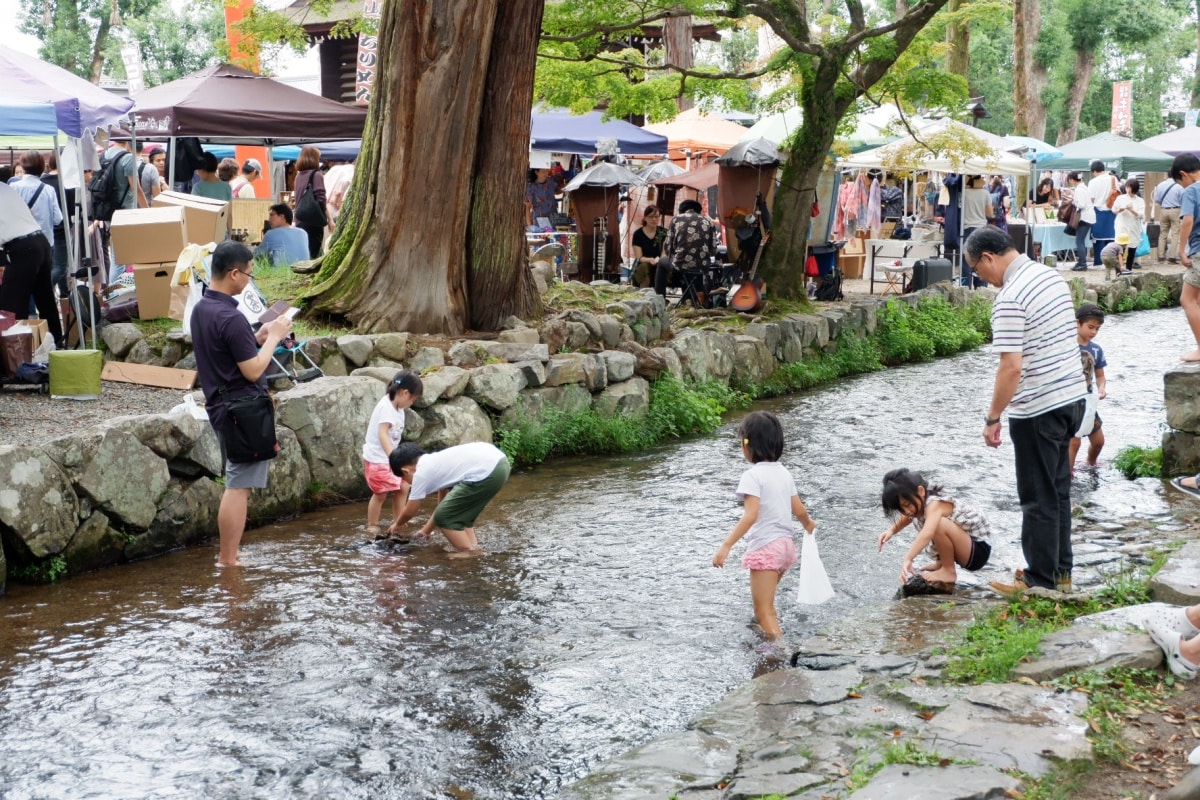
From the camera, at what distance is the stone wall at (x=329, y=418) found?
7383 mm

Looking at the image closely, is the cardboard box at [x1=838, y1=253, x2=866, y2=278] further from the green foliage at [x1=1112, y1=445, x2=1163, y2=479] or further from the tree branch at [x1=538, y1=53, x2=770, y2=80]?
the green foliage at [x1=1112, y1=445, x2=1163, y2=479]

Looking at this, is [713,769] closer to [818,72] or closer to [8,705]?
[8,705]

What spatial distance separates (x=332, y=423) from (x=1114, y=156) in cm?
2367

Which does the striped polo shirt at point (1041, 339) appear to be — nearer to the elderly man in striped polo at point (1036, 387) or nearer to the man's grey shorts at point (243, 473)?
the elderly man in striped polo at point (1036, 387)

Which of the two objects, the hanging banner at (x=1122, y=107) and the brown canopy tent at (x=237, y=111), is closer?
the brown canopy tent at (x=237, y=111)

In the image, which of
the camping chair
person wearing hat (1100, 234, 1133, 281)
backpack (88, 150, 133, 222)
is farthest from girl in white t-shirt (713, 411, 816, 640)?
person wearing hat (1100, 234, 1133, 281)

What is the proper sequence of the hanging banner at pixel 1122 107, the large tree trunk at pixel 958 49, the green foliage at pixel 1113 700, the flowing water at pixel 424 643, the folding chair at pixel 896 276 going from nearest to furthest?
the green foliage at pixel 1113 700
the flowing water at pixel 424 643
the folding chair at pixel 896 276
the large tree trunk at pixel 958 49
the hanging banner at pixel 1122 107

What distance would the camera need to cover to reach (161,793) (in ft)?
14.9

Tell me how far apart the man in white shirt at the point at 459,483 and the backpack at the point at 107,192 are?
6.63m

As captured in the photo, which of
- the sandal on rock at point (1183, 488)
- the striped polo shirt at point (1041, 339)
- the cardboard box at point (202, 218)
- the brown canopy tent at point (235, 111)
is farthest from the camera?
the brown canopy tent at point (235, 111)

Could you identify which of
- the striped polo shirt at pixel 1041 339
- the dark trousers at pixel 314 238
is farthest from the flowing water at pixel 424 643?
the dark trousers at pixel 314 238

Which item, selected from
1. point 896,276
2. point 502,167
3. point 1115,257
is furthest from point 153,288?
point 1115,257

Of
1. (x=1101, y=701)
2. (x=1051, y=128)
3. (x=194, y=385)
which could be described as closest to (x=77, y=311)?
(x=194, y=385)

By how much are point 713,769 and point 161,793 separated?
203 cm
